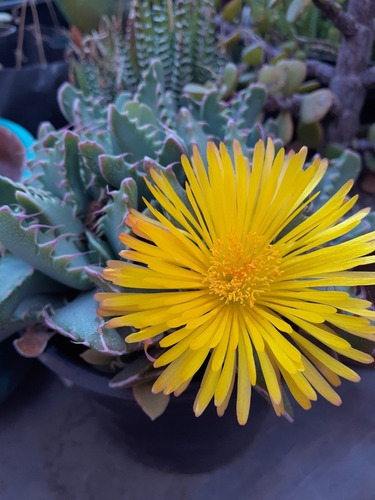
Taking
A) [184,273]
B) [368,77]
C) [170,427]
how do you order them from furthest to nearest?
[368,77] → [170,427] → [184,273]

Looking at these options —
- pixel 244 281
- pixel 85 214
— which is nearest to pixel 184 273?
pixel 244 281

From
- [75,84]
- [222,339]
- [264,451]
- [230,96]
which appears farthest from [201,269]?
[75,84]

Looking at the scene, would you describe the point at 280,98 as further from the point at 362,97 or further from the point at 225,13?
the point at 225,13

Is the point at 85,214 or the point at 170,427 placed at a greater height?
the point at 85,214

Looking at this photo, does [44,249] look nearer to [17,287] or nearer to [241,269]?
[17,287]

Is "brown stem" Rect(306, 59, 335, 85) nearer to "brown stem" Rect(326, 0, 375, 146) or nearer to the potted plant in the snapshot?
"brown stem" Rect(326, 0, 375, 146)

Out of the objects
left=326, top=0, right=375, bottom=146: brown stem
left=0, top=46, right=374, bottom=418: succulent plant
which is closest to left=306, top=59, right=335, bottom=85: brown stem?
left=326, top=0, right=375, bottom=146: brown stem

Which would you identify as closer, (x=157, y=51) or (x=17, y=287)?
(x=17, y=287)
